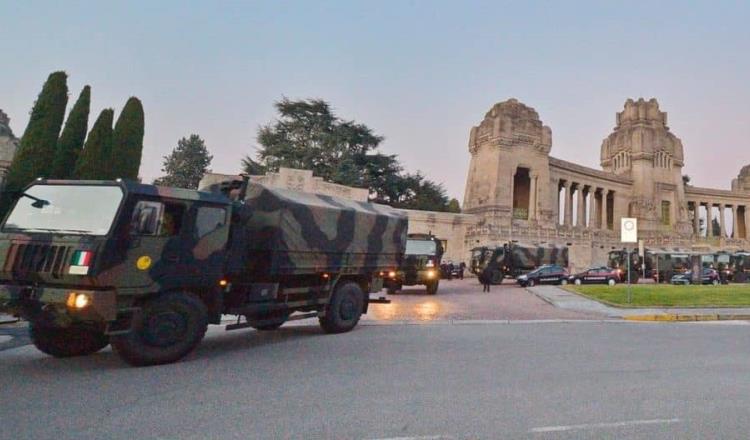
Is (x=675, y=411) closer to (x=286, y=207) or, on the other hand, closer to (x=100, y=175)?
(x=286, y=207)

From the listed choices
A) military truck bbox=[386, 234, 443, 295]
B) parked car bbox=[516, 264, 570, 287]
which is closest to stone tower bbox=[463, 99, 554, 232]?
parked car bbox=[516, 264, 570, 287]

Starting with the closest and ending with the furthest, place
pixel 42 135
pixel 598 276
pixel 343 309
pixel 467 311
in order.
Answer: pixel 343 309
pixel 467 311
pixel 42 135
pixel 598 276

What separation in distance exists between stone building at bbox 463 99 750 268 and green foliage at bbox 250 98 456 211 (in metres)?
9.18

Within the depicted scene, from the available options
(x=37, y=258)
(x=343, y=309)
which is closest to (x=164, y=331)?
(x=37, y=258)

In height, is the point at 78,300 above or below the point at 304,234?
below

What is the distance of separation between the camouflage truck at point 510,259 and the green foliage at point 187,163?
2050 inches

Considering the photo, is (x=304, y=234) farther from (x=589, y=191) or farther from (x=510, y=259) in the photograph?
(x=589, y=191)

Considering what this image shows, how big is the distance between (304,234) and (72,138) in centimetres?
1836

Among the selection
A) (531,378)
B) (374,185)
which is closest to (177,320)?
(531,378)

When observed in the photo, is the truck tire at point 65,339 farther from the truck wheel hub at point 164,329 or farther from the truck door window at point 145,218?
the truck door window at point 145,218

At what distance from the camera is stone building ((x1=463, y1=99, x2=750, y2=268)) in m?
52.1

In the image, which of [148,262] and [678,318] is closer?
[148,262]

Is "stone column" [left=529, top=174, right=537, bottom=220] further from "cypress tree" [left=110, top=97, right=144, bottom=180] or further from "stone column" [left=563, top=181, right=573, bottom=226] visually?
"cypress tree" [left=110, top=97, right=144, bottom=180]

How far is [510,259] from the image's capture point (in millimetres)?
35000
